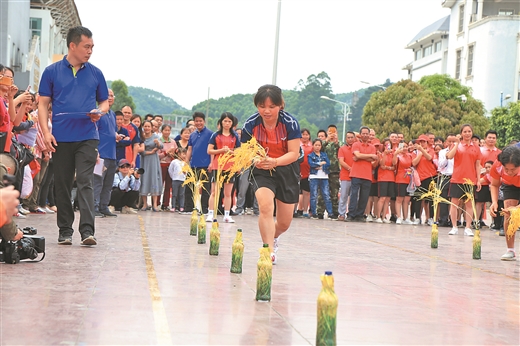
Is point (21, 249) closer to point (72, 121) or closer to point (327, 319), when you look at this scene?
point (72, 121)

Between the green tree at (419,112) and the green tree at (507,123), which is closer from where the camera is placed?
the green tree at (507,123)

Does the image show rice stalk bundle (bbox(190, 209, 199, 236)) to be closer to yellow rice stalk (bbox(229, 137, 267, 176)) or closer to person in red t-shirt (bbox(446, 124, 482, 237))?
yellow rice stalk (bbox(229, 137, 267, 176))

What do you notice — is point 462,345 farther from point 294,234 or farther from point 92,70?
point 294,234

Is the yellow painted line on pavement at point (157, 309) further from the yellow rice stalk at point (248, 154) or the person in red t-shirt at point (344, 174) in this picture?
the person in red t-shirt at point (344, 174)

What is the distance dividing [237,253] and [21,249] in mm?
2285

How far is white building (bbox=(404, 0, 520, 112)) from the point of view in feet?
230

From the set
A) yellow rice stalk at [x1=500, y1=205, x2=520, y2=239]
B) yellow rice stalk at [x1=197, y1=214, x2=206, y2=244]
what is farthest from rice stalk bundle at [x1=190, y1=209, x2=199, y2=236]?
yellow rice stalk at [x1=500, y1=205, x2=520, y2=239]

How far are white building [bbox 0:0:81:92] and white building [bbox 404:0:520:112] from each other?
34989 millimetres

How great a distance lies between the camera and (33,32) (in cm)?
5806

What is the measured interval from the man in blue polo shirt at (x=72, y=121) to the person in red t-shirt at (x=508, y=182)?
6084mm

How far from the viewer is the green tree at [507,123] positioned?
55594 millimetres

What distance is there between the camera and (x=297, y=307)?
6.94 m

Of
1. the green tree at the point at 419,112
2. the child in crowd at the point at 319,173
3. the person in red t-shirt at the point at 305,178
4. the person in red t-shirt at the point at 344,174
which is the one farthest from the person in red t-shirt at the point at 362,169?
the green tree at the point at 419,112

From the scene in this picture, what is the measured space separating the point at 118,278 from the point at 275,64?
23157 millimetres
